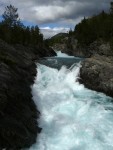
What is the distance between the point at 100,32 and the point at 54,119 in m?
78.2

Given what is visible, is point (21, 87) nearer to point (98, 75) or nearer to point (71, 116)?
point (71, 116)

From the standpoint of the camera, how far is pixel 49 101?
95.7ft

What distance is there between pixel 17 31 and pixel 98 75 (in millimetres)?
59054

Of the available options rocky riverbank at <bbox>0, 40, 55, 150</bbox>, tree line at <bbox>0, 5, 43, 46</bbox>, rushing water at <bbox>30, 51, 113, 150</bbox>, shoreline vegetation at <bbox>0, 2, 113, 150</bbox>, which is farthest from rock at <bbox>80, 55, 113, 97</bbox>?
tree line at <bbox>0, 5, 43, 46</bbox>

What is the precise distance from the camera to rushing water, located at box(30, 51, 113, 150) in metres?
21.7

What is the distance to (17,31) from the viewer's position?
9119 cm

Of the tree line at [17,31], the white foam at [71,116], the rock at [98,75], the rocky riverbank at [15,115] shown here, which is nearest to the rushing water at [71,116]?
the white foam at [71,116]

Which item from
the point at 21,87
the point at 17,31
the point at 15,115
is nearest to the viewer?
the point at 15,115

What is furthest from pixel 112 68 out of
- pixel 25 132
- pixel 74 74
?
pixel 25 132

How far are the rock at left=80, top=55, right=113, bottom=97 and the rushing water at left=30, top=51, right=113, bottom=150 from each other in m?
0.79

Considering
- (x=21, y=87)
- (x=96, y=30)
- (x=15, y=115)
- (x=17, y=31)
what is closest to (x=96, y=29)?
(x=96, y=30)

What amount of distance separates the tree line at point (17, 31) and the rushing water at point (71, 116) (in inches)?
1885

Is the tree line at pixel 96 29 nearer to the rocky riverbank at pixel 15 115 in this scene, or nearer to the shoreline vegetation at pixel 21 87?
the shoreline vegetation at pixel 21 87

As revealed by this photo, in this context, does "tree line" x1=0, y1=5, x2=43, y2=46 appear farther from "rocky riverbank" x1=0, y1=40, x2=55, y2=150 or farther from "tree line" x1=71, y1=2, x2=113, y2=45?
"rocky riverbank" x1=0, y1=40, x2=55, y2=150
